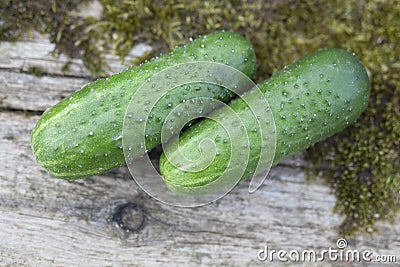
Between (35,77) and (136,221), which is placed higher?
(35,77)

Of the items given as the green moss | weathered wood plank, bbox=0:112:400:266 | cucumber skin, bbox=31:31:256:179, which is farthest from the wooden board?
cucumber skin, bbox=31:31:256:179

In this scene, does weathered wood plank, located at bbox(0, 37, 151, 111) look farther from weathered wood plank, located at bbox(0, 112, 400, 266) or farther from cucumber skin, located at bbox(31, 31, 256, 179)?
cucumber skin, located at bbox(31, 31, 256, 179)

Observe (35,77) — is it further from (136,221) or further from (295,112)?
(295,112)

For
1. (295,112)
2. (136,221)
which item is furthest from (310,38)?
(136,221)

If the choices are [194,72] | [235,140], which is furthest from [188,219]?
[194,72]

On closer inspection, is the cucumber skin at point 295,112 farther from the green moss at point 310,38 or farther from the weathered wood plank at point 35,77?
the weathered wood plank at point 35,77
